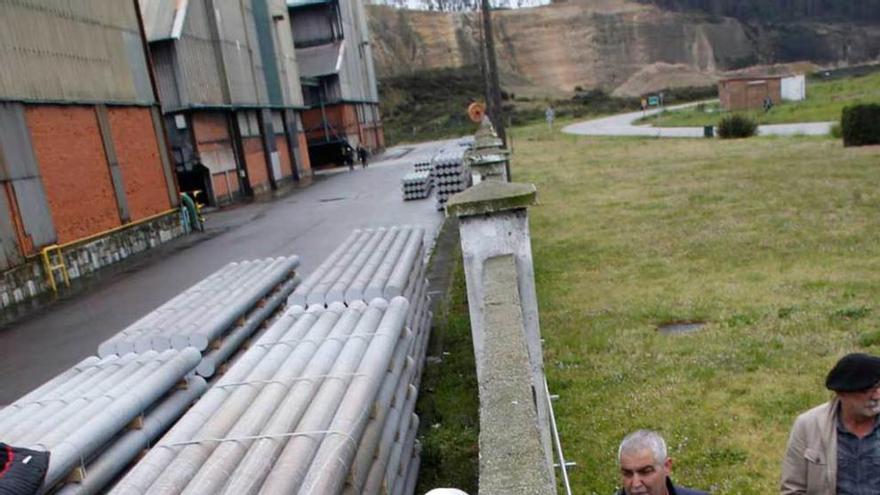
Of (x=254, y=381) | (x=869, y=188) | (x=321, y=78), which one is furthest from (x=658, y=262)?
(x=321, y=78)

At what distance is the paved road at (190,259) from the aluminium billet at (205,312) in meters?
3.50

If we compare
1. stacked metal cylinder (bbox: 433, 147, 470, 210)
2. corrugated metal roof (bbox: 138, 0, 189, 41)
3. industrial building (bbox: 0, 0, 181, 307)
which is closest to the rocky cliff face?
corrugated metal roof (bbox: 138, 0, 189, 41)

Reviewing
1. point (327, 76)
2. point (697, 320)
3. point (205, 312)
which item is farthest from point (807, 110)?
point (205, 312)

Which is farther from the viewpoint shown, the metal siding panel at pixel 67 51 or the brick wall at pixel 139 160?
the brick wall at pixel 139 160

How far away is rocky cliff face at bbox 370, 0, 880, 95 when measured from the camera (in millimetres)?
121625

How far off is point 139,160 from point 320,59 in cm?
3091

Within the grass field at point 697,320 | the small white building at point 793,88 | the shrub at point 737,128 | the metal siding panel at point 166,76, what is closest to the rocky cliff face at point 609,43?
the small white building at point 793,88

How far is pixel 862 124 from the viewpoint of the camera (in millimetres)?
24047

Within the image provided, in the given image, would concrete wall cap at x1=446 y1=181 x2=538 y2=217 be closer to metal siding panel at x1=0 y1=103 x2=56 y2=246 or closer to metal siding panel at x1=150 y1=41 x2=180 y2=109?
metal siding panel at x1=0 y1=103 x2=56 y2=246

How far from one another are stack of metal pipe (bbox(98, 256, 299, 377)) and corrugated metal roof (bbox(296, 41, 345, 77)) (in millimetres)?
41910

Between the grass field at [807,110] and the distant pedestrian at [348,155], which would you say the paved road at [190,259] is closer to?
the distant pedestrian at [348,155]

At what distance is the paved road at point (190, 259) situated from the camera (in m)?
10.9

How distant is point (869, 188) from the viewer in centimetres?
1636

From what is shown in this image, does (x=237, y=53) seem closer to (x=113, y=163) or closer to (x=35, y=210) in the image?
(x=113, y=163)
